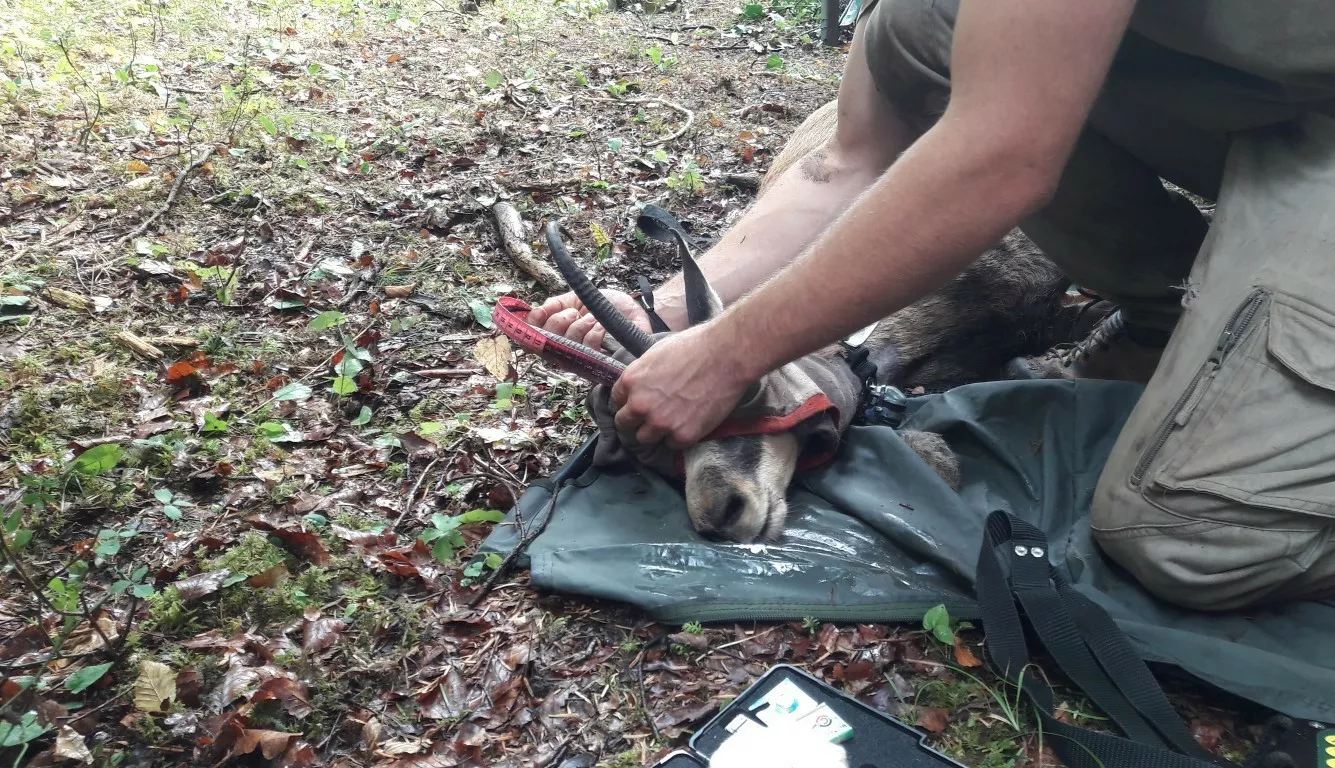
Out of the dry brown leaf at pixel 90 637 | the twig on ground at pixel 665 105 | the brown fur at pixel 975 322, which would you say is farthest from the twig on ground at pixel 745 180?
the dry brown leaf at pixel 90 637

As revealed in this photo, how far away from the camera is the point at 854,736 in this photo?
1865mm

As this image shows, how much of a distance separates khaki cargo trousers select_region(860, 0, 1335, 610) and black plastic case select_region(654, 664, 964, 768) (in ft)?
2.95

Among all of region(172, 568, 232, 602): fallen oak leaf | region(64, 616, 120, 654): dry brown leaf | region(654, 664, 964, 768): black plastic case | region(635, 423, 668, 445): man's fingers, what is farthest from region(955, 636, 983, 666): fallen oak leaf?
region(64, 616, 120, 654): dry brown leaf

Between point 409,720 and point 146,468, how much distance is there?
4.44 feet

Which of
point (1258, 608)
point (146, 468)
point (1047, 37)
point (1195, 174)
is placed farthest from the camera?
point (1195, 174)

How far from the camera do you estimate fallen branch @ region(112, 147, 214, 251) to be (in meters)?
4.02

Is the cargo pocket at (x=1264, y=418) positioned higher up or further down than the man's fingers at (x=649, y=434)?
higher up

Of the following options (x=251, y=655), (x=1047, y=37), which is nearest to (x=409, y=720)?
(x=251, y=655)

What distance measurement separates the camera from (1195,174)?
2.89m

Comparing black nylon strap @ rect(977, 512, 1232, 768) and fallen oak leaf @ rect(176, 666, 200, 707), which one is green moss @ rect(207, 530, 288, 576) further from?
black nylon strap @ rect(977, 512, 1232, 768)

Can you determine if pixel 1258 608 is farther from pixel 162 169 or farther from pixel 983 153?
pixel 162 169

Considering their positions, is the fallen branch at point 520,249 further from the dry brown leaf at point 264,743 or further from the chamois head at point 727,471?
the dry brown leaf at point 264,743

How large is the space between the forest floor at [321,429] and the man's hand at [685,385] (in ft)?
1.75

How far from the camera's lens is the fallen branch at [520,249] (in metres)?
3.88
